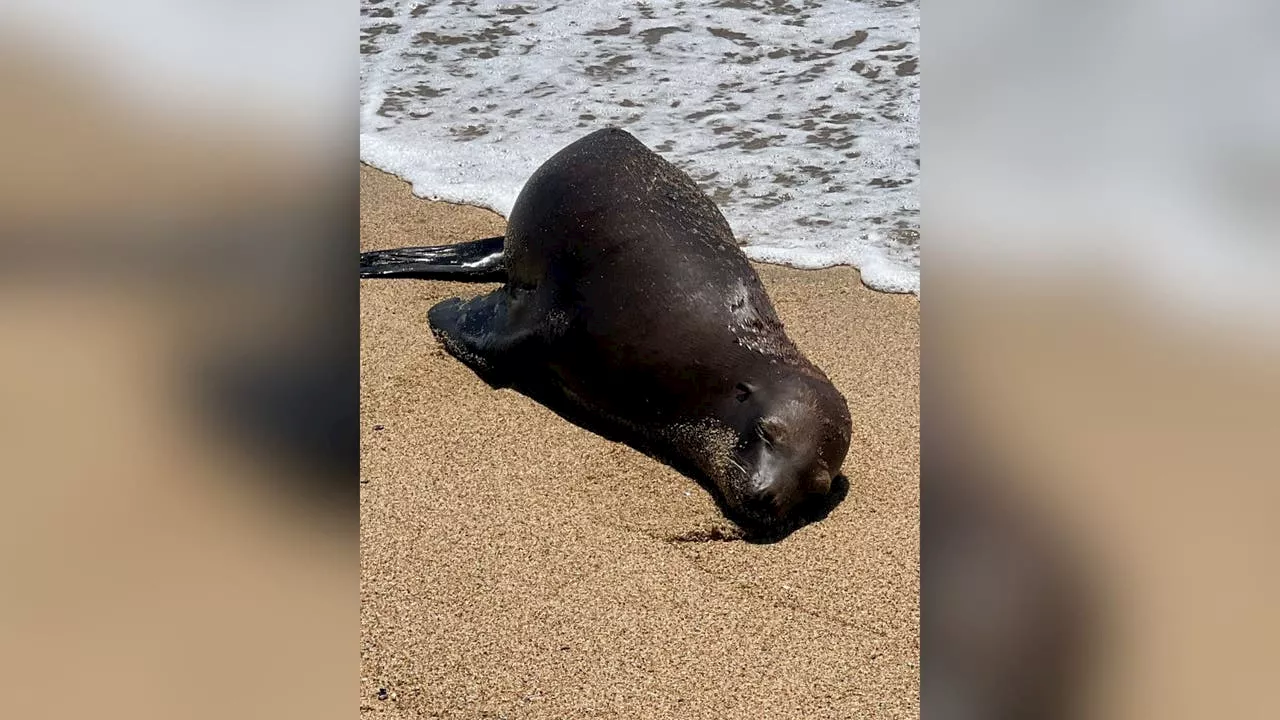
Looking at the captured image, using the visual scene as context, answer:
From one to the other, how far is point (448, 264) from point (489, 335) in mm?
987

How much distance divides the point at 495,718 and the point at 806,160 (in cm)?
560

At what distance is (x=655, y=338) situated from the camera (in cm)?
415

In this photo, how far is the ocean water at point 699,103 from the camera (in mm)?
6742

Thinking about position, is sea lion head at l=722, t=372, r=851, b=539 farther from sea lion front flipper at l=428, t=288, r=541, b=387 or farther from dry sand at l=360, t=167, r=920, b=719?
sea lion front flipper at l=428, t=288, r=541, b=387

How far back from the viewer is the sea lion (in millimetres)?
3756

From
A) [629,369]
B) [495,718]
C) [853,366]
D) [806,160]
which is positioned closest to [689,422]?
[629,369]

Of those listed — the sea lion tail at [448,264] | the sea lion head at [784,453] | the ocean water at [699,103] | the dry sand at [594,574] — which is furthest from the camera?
the ocean water at [699,103]
